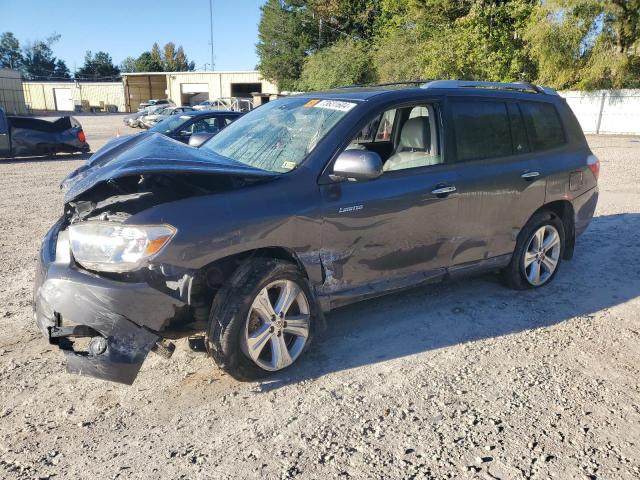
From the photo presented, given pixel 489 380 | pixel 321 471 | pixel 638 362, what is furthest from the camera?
pixel 638 362

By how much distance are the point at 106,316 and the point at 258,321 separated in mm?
913

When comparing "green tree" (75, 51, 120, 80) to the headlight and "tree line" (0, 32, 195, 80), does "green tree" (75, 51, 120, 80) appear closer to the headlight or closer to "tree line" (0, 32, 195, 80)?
"tree line" (0, 32, 195, 80)

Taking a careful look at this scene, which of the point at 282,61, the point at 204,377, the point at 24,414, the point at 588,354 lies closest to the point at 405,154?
the point at 588,354

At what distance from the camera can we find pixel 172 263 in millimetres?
2859

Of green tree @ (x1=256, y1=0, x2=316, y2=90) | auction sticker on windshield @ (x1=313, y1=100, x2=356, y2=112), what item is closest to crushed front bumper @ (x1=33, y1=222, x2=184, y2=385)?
auction sticker on windshield @ (x1=313, y1=100, x2=356, y2=112)

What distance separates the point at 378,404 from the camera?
3.14 metres

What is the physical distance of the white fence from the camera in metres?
27.4

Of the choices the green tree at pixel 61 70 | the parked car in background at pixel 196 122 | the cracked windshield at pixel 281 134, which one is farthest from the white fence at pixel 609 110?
the green tree at pixel 61 70

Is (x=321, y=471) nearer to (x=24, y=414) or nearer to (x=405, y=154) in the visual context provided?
(x=24, y=414)

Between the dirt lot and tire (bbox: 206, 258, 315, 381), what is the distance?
166 millimetres

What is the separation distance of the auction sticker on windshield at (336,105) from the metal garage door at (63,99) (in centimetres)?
8340

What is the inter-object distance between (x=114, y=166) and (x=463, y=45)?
99.5 feet

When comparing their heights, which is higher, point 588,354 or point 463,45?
point 463,45

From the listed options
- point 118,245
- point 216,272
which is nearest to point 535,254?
point 216,272
